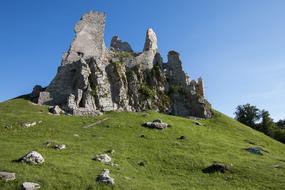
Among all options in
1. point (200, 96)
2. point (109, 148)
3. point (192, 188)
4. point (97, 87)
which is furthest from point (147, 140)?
point (200, 96)

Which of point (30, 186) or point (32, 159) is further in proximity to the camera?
point (32, 159)

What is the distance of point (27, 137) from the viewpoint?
50.6 m

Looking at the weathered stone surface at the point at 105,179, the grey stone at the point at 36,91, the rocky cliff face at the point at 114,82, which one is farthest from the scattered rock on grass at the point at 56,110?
the weathered stone surface at the point at 105,179

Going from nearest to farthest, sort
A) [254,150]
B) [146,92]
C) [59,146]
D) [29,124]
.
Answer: [59,146], [254,150], [29,124], [146,92]

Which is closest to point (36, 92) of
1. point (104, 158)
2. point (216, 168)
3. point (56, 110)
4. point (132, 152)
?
point (56, 110)

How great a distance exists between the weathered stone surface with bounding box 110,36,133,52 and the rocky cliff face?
7322 mm

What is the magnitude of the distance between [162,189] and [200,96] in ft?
170

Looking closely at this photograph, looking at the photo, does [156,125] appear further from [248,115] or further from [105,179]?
[248,115]

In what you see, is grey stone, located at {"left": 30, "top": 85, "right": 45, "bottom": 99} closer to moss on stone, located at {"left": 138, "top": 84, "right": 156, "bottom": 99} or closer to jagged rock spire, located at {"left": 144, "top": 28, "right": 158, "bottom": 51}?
moss on stone, located at {"left": 138, "top": 84, "right": 156, "bottom": 99}

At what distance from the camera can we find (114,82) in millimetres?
79938

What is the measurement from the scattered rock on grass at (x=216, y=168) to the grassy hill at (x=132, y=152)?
760 millimetres

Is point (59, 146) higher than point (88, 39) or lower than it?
lower

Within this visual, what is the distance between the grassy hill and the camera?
3488 cm

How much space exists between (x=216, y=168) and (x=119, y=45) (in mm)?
67089
